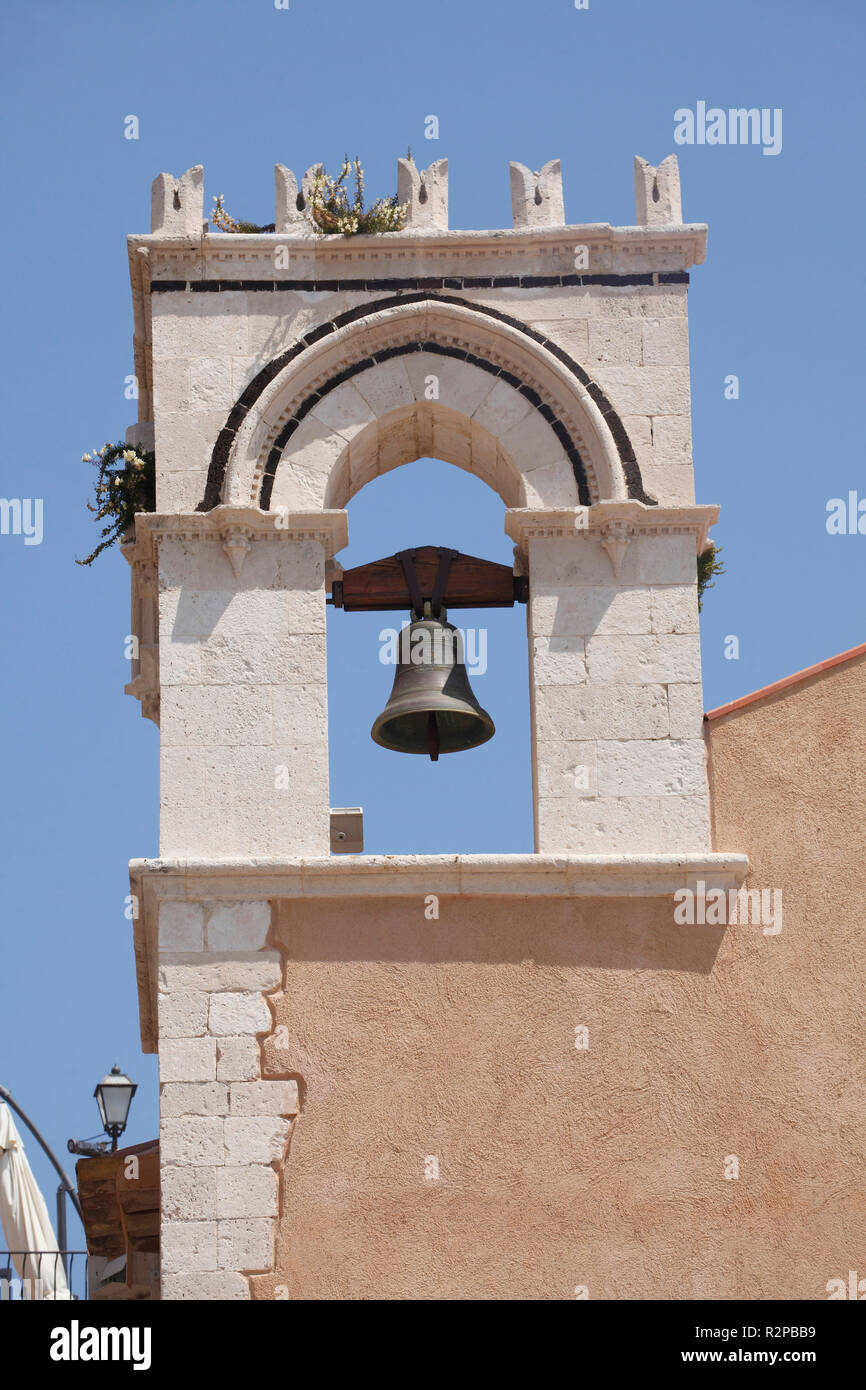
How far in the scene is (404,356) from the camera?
1307 centimetres

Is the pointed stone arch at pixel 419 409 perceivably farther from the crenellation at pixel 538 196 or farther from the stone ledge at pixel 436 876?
the stone ledge at pixel 436 876

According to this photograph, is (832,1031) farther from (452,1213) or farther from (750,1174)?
(452,1213)

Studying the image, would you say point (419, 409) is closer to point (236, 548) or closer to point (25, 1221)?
point (236, 548)

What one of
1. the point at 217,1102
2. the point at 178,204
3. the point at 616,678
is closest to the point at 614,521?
the point at 616,678

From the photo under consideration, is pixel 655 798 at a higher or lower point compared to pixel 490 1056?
higher

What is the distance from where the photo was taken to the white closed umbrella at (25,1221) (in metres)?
14.4

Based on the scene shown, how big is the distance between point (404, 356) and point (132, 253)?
1460mm

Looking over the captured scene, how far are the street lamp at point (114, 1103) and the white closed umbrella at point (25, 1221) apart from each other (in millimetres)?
732

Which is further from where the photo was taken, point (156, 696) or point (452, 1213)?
point (156, 696)

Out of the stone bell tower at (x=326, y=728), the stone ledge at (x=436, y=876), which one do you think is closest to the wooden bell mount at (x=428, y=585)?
the stone bell tower at (x=326, y=728)
